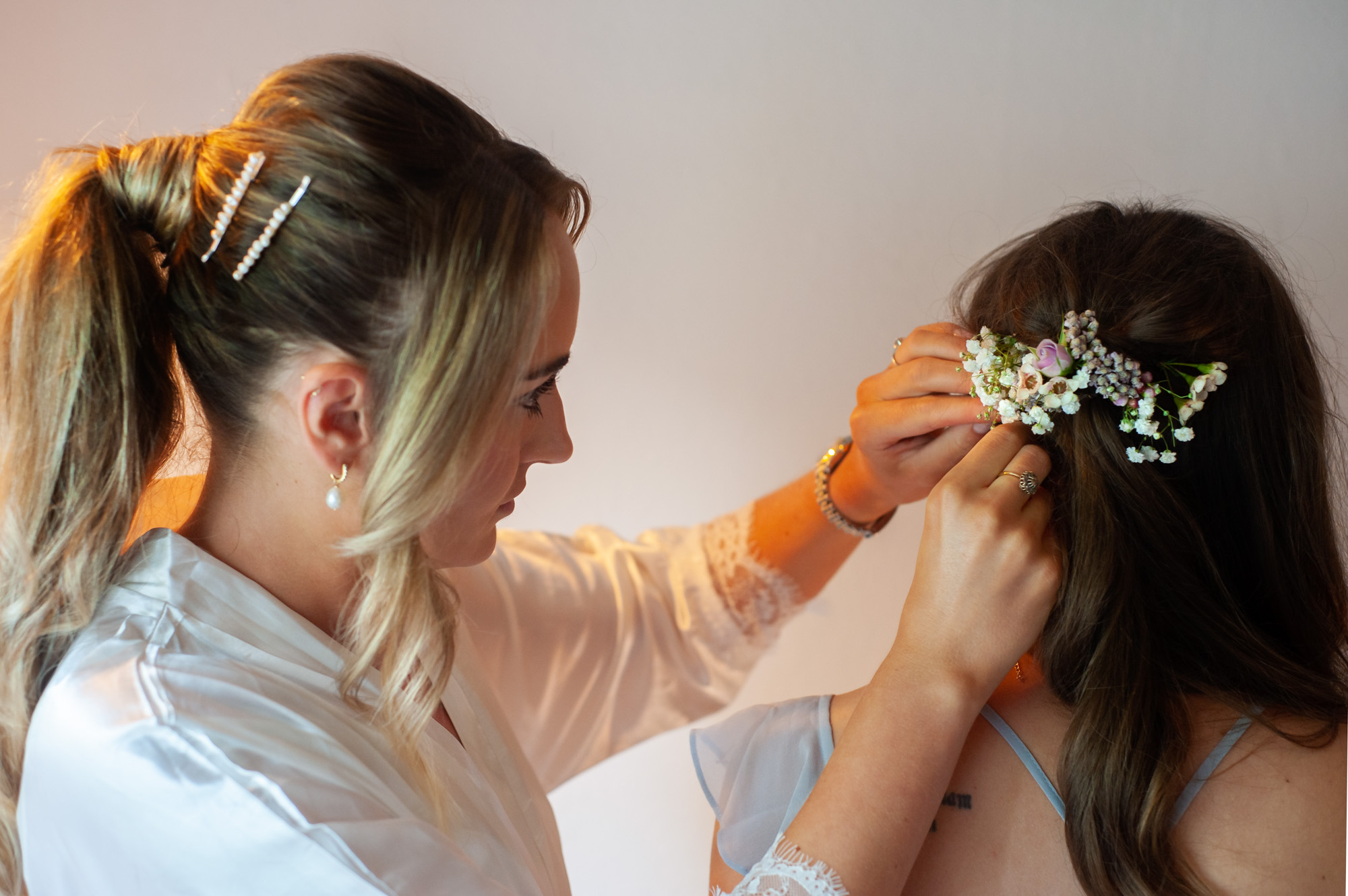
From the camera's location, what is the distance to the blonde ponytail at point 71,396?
2.99 feet

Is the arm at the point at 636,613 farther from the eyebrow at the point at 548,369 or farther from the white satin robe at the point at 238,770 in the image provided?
the eyebrow at the point at 548,369

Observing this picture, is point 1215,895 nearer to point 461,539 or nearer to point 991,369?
point 991,369

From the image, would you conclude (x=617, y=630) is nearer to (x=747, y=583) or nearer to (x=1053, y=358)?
(x=747, y=583)

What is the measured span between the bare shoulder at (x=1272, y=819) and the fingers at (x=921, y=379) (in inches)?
17.1

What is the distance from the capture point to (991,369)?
95cm

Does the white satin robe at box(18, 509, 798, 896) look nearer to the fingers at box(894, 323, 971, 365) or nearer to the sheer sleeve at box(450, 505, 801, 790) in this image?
the sheer sleeve at box(450, 505, 801, 790)

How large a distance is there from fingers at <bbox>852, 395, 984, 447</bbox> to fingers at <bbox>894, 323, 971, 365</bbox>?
0.16 ft

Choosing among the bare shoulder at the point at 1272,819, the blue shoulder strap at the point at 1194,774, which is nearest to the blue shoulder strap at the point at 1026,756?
the blue shoulder strap at the point at 1194,774

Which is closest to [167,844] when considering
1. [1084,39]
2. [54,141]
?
[54,141]

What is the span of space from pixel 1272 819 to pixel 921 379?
54 cm

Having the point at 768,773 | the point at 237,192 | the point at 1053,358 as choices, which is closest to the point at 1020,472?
the point at 1053,358

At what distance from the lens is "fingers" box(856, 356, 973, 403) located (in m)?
1.06

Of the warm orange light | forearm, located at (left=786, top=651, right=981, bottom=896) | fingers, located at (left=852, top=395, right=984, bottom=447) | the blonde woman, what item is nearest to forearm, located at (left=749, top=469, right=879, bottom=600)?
fingers, located at (left=852, top=395, right=984, bottom=447)

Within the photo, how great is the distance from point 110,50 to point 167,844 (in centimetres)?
145
